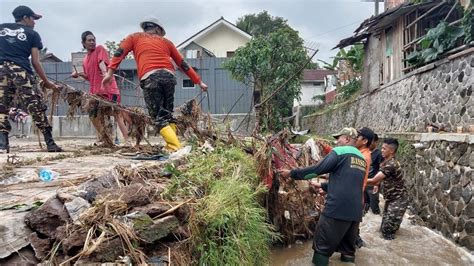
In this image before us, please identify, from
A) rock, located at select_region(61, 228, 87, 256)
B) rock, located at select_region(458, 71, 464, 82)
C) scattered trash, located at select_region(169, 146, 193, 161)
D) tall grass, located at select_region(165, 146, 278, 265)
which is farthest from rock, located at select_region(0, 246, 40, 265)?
rock, located at select_region(458, 71, 464, 82)

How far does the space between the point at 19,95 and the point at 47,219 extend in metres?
3.28

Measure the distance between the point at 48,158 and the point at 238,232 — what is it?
94.9 inches

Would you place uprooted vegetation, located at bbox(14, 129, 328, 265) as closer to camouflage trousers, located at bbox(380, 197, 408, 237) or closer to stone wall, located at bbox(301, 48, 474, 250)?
camouflage trousers, located at bbox(380, 197, 408, 237)

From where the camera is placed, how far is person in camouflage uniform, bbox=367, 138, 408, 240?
544 cm

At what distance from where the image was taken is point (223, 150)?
418cm

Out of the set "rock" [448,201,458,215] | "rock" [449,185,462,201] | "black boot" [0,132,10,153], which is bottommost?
"rock" [448,201,458,215]

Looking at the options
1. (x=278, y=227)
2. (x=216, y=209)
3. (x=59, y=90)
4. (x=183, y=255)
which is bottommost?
(x=278, y=227)

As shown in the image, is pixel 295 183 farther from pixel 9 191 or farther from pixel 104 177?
pixel 9 191

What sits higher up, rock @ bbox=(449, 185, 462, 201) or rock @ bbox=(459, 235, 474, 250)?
rock @ bbox=(449, 185, 462, 201)

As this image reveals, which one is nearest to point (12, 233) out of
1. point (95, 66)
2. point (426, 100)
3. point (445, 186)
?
point (95, 66)

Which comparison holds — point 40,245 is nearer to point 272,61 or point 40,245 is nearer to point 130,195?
point 130,195

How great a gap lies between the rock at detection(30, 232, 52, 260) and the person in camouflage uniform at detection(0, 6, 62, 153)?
306 centimetres

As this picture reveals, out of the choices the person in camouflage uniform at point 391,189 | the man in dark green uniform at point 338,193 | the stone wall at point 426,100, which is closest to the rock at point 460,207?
the person in camouflage uniform at point 391,189

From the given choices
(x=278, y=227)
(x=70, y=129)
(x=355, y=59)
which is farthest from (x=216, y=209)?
(x=355, y=59)
